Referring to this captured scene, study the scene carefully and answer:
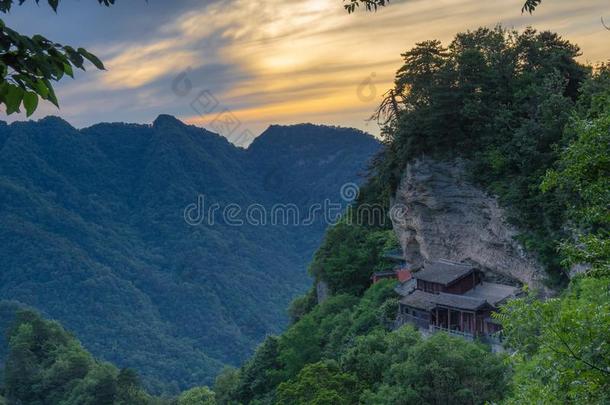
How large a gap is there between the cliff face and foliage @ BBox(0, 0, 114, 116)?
21.9 meters

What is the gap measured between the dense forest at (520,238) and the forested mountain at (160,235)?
39.4 meters

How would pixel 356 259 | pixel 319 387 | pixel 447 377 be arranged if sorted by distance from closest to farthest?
pixel 447 377, pixel 319 387, pixel 356 259

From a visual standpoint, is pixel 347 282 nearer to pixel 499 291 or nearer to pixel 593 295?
pixel 499 291

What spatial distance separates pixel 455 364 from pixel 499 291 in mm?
10648

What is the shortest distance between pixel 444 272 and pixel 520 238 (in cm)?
447

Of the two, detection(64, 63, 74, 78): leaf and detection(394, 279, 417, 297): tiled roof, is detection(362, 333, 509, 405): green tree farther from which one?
detection(64, 63, 74, 78): leaf

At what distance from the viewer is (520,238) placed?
23609 mm

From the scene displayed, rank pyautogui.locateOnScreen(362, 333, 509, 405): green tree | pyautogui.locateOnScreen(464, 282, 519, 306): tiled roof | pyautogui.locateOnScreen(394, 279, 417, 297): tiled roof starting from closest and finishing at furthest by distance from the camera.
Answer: pyautogui.locateOnScreen(362, 333, 509, 405): green tree < pyautogui.locateOnScreen(464, 282, 519, 306): tiled roof < pyautogui.locateOnScreen(394, 279, 417, 297): tiled roof

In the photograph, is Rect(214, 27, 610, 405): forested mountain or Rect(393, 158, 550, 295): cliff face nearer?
Rect(214, 27, 610, 405): forested mountain

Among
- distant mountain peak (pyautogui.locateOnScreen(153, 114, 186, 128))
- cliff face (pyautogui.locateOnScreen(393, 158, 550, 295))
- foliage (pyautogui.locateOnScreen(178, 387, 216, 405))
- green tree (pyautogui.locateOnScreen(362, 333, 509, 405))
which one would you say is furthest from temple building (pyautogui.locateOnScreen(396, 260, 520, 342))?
distant mountain peak (pyautogui.locateOnScreen(153, 114, 186, 128))

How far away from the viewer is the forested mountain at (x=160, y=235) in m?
90.8

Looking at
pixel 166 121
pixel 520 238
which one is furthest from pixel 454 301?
pixel 166 121

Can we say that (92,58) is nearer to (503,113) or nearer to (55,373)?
(503,113)

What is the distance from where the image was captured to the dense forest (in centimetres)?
861
